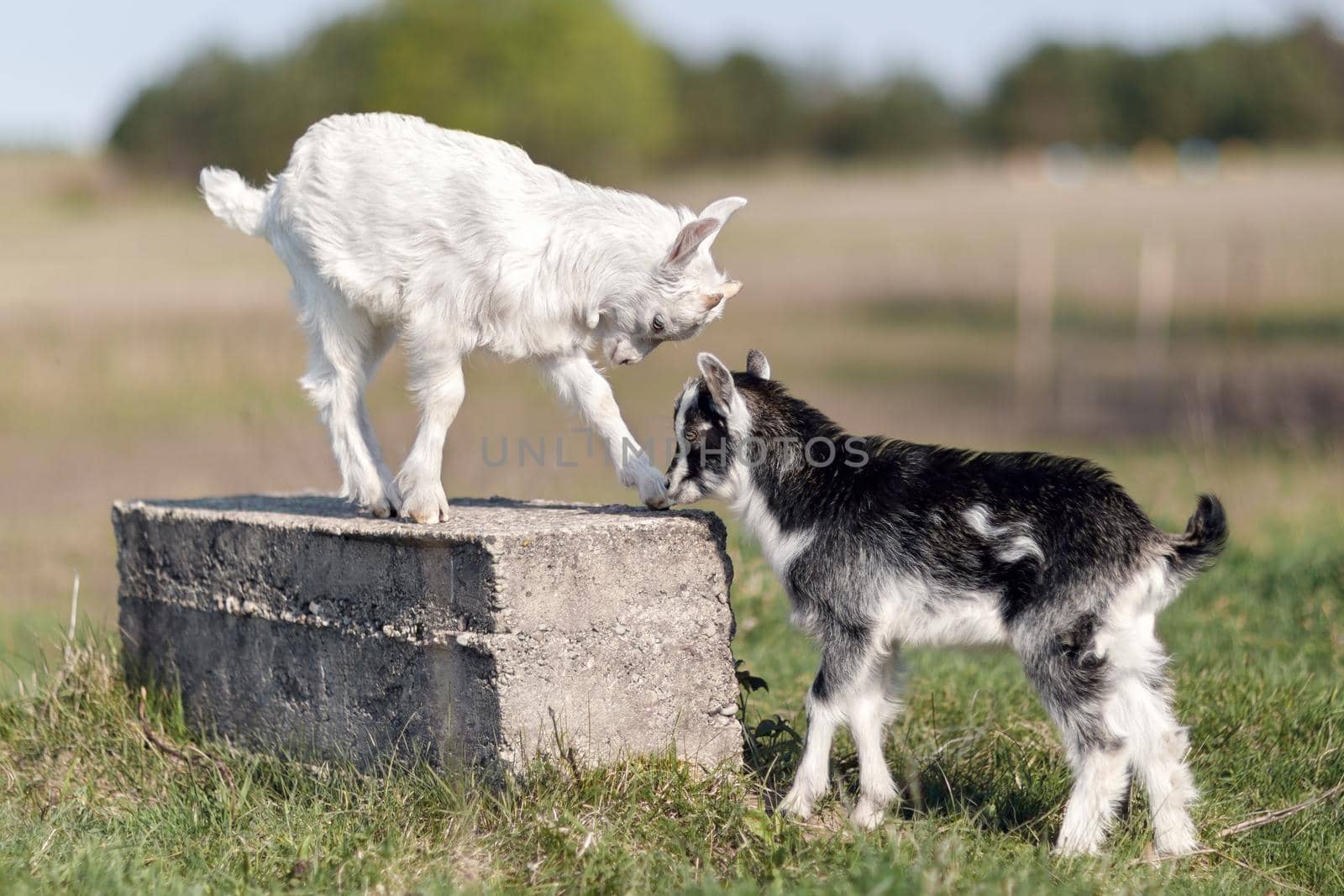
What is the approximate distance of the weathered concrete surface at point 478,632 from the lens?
15.8ft

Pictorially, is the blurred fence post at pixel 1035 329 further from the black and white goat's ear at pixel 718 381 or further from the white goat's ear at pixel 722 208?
the black and white goat's ear at pixel 718 381

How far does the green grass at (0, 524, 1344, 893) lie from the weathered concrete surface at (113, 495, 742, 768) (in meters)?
0.16

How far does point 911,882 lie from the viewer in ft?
13.1

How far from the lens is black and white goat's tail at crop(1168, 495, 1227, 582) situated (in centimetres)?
450

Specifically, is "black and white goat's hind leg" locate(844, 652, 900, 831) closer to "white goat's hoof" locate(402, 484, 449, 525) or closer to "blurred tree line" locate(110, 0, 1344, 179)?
"white goat's hoof" locate(402, 484, 449, 525)

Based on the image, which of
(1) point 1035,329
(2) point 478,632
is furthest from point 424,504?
(1) point 1035,329

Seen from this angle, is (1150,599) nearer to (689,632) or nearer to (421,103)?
(689,632)

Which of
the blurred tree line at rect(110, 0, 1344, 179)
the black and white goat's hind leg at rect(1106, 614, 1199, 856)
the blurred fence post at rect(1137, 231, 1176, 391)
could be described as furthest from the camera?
the blurred tree line at rect(110, 0, 1344, 179)

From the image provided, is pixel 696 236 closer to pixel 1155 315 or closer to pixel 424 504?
pixel 424 504

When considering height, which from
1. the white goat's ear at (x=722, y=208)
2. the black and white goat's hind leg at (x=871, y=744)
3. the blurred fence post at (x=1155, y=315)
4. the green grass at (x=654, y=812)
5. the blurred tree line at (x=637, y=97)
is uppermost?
the blurred tree line at (x=637, y=97)

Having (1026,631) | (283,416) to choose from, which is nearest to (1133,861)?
(1026,631)

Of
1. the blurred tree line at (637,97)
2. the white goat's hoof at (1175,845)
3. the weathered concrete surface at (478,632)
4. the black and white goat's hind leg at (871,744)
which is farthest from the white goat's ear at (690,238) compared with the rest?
the blurred tree line at (637,97)

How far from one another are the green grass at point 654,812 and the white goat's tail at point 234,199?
1.99 meters

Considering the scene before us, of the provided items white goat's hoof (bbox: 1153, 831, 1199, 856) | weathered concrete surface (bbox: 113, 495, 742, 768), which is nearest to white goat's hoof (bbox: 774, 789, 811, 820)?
weathered concrete surface (bbox: 113, 495, 742, 768)
